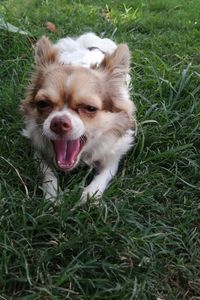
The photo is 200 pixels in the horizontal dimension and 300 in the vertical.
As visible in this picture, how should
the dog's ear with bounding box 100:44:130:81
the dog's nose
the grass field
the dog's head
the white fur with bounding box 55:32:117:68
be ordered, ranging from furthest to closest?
the white fur with bounding box 55:32:117:68
the dog's ear with bounding box 100:44:130:81
the dog's head
the dog's nose
the grass field

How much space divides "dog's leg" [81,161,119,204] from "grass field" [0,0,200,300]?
0.07 metres

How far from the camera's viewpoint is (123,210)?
11.7ft

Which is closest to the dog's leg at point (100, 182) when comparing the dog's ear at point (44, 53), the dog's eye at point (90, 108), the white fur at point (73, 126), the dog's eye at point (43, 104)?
the white fur at point (73, 126)

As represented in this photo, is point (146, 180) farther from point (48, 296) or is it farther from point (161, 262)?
point (48, 296)

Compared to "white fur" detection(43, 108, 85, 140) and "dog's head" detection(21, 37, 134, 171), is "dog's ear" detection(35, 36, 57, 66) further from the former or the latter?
"white fur" detection(43, 108, 85, 140)

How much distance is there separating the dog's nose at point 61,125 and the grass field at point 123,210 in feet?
1.23

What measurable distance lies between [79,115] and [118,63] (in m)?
0.62

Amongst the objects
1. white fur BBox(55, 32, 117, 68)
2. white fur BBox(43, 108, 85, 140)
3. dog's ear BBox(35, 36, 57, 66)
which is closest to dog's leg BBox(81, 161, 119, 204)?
white fur BBox(43, 108, 85, 140)

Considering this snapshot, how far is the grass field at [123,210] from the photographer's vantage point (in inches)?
122

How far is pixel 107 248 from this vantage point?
3.26 m

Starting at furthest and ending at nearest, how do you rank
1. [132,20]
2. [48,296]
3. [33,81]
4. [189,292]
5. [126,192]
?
[132,20], [33,81], [126,192], [189,292], [48,296]

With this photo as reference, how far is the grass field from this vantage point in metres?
3.11

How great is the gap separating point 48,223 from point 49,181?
0.49 meters

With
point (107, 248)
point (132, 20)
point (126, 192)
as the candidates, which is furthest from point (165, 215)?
point (132, 20)
